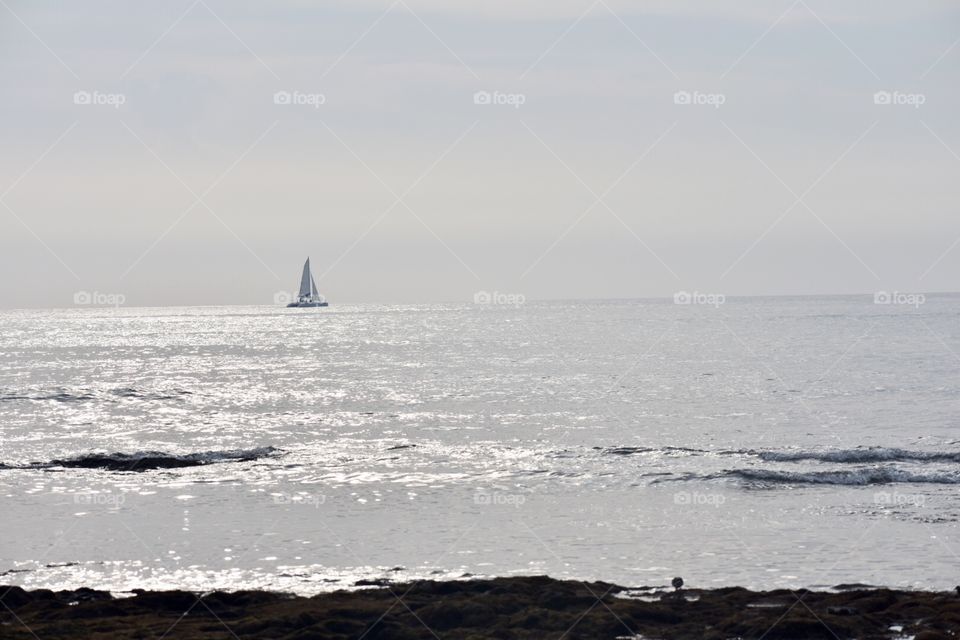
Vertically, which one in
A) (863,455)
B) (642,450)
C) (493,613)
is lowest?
(493,613)

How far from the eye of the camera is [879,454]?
37812 mm

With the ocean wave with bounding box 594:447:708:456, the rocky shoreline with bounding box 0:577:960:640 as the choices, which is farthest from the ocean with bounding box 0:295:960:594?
the rocky shoreline with bounding box 0:577:960:640

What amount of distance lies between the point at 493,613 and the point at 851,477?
2011 cm

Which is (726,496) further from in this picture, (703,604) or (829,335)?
(829,335)

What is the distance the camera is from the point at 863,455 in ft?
124

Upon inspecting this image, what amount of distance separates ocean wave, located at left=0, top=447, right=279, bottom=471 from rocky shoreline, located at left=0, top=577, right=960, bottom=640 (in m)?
18.4

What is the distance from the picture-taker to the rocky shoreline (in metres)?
15.6

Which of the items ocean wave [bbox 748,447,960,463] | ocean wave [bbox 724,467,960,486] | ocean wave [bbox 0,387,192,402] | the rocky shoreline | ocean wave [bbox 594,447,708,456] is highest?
ocean wave [bbox 0,387,192,402]

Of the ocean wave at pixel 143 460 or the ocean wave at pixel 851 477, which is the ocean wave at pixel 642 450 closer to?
the ocean wave at pixel 851 477

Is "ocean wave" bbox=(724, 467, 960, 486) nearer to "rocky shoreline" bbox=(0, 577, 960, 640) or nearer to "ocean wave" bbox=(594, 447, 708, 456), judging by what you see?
"ocean wave" bbox=(594, 447, 708, 456)

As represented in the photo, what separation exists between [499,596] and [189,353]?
11555cm

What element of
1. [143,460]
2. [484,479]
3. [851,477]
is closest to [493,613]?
[484,479]

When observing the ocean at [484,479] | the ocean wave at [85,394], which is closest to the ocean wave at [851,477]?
the ocean at [484,479]

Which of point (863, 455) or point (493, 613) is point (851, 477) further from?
point (493, 613)
